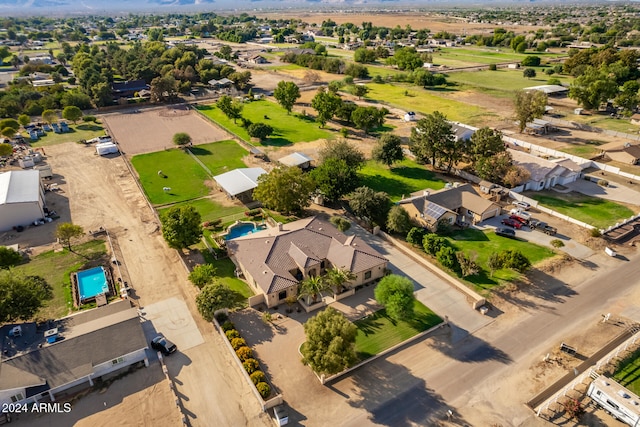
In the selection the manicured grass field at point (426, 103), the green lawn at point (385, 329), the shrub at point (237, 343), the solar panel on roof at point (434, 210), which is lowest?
the green lawn at point (385, 329)

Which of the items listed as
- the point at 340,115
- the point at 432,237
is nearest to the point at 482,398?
the point at 432,237

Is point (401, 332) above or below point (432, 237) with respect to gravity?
below

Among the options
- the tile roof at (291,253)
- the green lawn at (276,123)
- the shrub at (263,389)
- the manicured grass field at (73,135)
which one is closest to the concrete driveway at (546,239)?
the tile roof at (291,253)

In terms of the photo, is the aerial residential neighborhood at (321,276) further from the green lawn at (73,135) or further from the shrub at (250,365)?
the green lawn at (73,135)

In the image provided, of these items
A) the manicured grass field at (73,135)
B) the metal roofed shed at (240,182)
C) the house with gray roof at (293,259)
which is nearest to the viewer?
the house with gray roof at (293,259)

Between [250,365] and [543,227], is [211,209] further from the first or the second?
[543,227]

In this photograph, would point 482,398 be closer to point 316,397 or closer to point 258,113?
point 316,397

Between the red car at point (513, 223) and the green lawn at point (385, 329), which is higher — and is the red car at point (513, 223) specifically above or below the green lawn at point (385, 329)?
above
